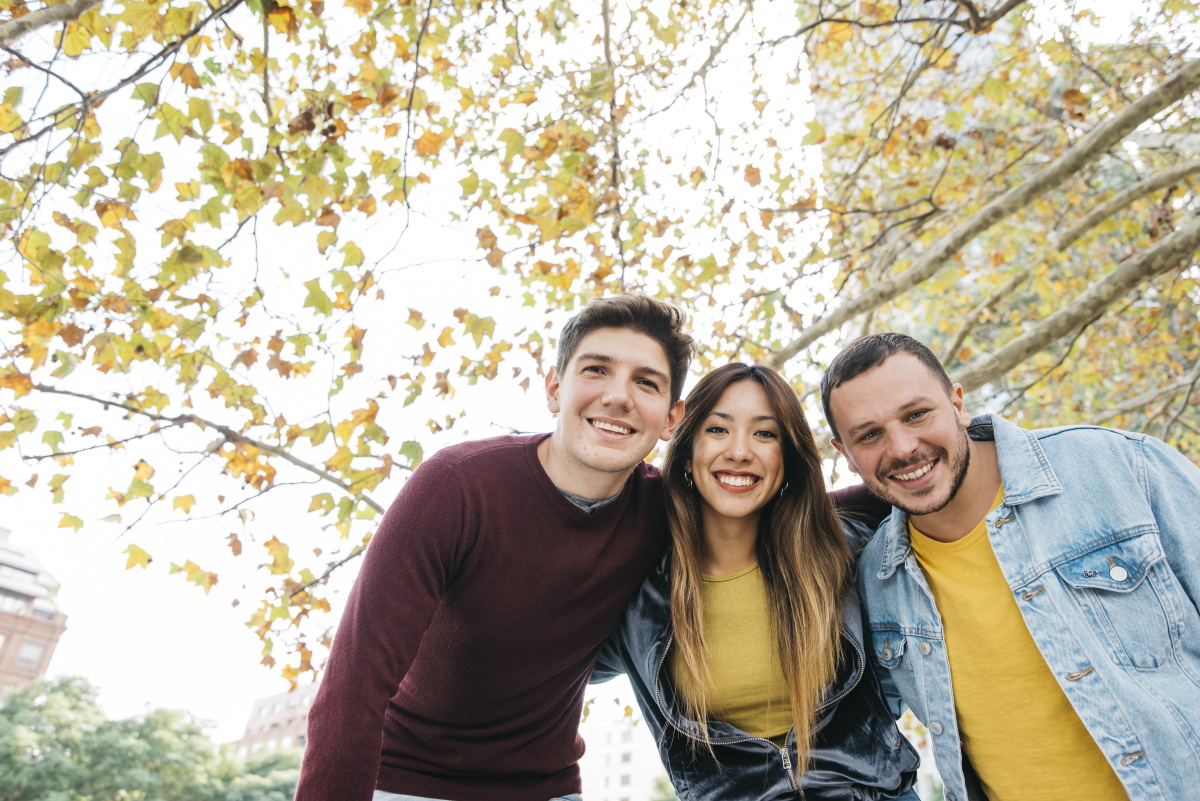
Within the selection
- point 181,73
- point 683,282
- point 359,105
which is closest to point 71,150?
point 181,73

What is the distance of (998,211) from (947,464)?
3.64 metres

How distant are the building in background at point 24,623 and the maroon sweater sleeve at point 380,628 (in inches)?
2562

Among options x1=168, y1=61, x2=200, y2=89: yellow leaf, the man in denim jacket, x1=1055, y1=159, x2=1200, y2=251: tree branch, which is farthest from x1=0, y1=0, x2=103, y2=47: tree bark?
x1=1055, y1=159, x2=1200, y2=251: tree branch

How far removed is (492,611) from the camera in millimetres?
2596

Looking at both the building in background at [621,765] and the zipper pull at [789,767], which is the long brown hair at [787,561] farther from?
the building in background at [621,765]

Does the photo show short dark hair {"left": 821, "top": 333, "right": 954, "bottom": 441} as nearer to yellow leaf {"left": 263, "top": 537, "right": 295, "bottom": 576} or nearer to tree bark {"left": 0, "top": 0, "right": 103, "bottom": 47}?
tree bark {"left": 0, "top": 0, "right": 103, "bottom": 47}

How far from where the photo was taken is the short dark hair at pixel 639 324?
3141 mm

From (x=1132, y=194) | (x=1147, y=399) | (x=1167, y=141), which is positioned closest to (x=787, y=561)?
(x=1132, y=194)

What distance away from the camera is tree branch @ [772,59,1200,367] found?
190 inches

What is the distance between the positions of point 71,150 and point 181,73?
0.74 m

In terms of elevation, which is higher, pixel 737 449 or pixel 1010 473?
pixel 737 449

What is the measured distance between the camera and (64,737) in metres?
27.1

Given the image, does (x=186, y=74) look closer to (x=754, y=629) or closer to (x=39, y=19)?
(x=39, y=19)

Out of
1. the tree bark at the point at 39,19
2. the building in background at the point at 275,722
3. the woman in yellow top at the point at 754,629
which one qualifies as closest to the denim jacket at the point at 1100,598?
the woman in yellow top at the point at 754,629
